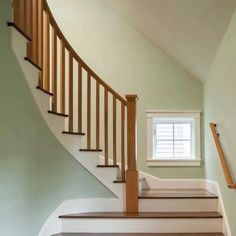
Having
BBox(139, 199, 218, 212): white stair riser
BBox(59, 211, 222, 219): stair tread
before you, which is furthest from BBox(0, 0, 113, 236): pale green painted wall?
BBox(139, 199, 218, 212): white stair riser

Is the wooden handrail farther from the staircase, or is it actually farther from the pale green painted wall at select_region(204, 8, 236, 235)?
the staircase

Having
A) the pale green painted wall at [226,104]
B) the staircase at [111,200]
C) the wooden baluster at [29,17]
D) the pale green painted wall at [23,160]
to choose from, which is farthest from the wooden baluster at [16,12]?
the pale green painted wall at [226,104]

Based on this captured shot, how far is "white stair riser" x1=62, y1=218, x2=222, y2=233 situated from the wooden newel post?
0.24 m

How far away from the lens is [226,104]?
11.0 feet

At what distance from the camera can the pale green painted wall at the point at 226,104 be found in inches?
119

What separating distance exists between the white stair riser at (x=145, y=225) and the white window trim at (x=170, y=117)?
1.63 metres

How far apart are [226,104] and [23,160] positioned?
1999 mm

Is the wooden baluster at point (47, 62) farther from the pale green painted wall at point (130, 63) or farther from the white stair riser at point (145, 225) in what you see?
the white stair riser at point (145, 225)

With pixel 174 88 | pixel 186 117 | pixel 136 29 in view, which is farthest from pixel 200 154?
pixel 136 29

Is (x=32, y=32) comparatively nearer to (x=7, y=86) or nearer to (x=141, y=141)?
(x=7, y=86)

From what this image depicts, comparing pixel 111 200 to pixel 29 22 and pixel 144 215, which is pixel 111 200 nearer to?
pixel 144 215

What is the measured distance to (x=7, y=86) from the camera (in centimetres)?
304

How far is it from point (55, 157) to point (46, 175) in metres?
0.21

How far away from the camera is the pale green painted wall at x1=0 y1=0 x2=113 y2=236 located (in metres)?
2.96
